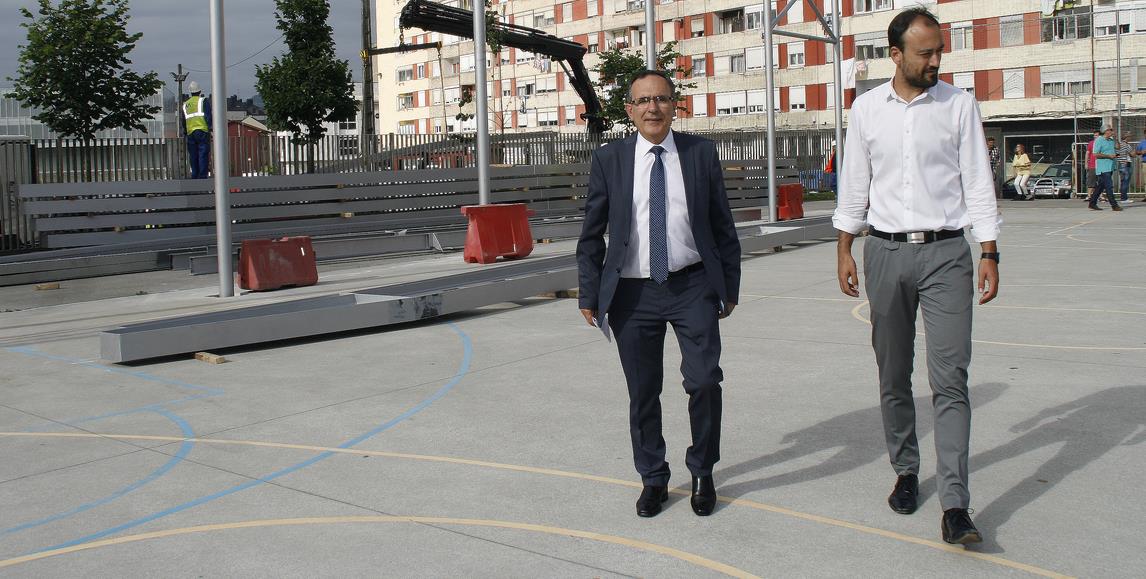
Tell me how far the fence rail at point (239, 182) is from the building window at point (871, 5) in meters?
34.2

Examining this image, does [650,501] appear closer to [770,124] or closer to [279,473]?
[279,473]

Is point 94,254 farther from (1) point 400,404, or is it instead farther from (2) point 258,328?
(1) point 400,404

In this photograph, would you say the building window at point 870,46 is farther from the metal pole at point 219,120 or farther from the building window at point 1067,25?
the metal pole at point 219,120

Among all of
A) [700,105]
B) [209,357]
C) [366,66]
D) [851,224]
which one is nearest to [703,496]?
[851,224]

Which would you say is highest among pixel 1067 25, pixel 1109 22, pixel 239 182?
pixel 1067 25

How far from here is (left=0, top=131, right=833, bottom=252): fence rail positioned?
20.2m

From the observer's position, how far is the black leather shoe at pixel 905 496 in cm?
500

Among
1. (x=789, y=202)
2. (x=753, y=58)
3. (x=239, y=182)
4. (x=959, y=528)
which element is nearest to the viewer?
(x=959, y=528)

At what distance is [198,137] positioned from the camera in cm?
2162

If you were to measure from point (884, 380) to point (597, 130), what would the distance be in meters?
28.3

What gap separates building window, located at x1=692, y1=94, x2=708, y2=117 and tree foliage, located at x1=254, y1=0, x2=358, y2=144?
31.5 m

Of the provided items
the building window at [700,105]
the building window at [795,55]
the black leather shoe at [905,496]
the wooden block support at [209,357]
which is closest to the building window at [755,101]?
the building window at [795,55]

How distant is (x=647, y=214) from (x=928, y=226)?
1.20m

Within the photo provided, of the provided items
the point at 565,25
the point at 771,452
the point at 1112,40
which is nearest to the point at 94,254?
the point at 771,452
